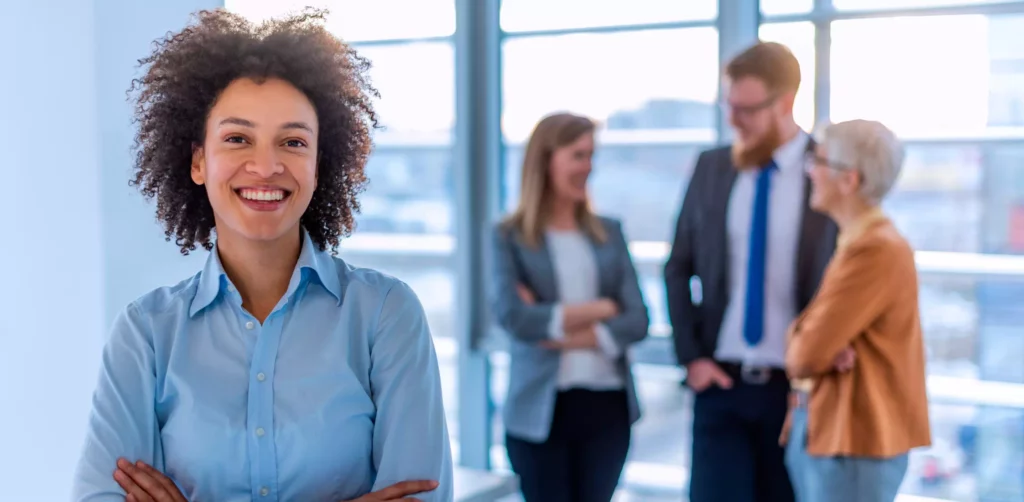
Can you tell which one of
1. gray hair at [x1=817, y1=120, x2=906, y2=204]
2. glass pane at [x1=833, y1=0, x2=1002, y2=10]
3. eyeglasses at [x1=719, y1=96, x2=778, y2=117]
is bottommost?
gray hair at [x1=817, y1=120, x2=906, y2=204]

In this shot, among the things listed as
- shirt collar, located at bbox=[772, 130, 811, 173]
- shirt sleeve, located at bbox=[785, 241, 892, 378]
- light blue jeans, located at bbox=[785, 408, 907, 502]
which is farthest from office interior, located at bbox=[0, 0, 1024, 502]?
shirt sleeve, located at bbox=[785, 241, 892, 378]

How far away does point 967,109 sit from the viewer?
3.82m

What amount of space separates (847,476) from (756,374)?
474 mm

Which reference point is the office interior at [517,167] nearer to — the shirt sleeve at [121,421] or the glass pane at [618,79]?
the glass pane at [618,79]

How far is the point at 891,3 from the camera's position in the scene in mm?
3867

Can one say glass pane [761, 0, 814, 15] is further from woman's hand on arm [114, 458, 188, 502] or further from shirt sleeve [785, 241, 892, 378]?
woman's hand on arm [114, 458, 188, 502]

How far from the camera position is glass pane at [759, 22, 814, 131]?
404cm

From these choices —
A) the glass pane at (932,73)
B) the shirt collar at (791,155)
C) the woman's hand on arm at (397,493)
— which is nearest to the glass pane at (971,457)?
the glass pane at (932,73)

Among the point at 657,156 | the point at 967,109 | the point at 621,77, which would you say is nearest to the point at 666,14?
the point at 621,77

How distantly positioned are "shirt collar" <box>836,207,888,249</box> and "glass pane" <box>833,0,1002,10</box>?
57.0 inches

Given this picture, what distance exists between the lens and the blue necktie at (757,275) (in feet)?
10.1

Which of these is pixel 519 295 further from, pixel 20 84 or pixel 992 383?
pixel 992 383

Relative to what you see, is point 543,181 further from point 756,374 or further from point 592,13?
point 592,13

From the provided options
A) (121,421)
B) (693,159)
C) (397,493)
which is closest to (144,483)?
(121,421)
